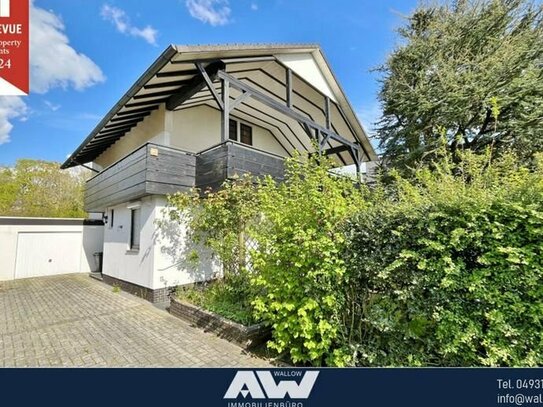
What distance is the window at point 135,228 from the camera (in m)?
8.51

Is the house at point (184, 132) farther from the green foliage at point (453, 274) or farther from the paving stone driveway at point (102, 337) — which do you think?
the green foliage at point (453, 274)

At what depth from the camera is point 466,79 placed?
39.6 feet

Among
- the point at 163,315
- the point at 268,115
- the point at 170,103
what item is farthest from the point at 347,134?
the point at 163,315

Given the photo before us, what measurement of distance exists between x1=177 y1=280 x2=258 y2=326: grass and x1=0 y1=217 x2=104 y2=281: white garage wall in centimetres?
930

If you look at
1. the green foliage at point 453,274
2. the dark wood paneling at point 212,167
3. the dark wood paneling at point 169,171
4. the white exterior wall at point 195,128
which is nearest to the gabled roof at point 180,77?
the white exterior wall at point 195,128

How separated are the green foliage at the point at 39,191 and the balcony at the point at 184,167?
14.9 meters

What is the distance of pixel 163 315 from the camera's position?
627cm

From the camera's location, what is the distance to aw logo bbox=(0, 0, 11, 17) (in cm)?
555

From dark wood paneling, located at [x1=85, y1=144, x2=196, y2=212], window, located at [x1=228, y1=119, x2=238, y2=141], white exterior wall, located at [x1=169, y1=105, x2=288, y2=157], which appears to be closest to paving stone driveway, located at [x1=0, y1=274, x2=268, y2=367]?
dark wood paneling, located at [x1=85, y1=144, x2=196, y2=212]

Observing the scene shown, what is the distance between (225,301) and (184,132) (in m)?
6.45
